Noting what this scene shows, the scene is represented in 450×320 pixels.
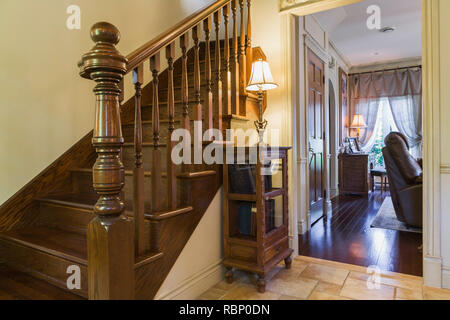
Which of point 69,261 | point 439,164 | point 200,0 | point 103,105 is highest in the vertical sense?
point 200,0

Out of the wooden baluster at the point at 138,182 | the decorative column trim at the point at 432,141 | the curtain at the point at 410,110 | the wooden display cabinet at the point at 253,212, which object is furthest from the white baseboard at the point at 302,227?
the curtain at the point at 410,110

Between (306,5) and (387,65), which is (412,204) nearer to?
(306,5)

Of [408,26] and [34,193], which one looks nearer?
[34,193]

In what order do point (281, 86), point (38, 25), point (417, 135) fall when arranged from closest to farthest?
point (38, 25), point (281, 86), point (417, 135)

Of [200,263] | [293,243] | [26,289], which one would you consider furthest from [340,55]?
[26,289]

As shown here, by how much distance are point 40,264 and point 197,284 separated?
0.88 m

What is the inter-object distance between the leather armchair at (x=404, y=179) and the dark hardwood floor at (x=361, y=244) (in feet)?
0.82

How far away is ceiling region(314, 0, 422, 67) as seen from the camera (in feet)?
13.5

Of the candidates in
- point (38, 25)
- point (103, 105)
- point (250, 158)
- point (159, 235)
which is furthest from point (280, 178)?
point (38, 25)

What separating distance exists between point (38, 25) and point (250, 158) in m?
1.81

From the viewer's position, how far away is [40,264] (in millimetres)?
1490

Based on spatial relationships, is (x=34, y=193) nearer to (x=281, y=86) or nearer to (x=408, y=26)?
(x=281, y=86)

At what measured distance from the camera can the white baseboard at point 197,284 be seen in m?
1.60
